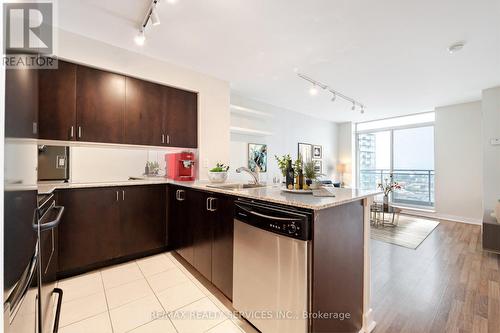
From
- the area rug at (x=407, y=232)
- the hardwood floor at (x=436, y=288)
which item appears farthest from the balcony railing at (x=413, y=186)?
the hardwood floor at (x=436, y=288)

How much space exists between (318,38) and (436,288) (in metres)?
2.84

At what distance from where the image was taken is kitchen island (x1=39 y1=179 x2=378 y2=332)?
1.16 metres

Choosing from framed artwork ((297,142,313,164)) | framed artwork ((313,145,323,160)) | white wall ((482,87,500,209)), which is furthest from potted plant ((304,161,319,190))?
framed artwork ((313,145,323,160))

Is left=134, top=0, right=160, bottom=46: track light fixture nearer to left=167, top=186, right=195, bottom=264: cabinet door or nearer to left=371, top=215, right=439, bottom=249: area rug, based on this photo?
left=167, top=186, right=195, bottom=264: cabinet door

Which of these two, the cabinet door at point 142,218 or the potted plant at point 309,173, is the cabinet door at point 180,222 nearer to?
the cabinet door at point 142,218

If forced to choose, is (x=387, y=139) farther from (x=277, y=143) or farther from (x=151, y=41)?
(x=151, y=41)

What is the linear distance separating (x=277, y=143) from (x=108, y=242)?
12.9 ft

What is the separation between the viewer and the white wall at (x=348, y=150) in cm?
677

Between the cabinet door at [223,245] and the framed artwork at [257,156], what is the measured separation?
2.79 metres

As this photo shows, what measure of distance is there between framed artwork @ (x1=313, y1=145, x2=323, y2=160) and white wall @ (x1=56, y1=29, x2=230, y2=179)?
3542mm

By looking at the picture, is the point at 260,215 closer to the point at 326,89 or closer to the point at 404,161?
the point at 326,89

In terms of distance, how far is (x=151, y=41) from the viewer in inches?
97.3

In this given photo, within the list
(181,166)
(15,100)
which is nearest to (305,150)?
(181,166)

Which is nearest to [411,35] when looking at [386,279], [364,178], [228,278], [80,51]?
[386,279]
